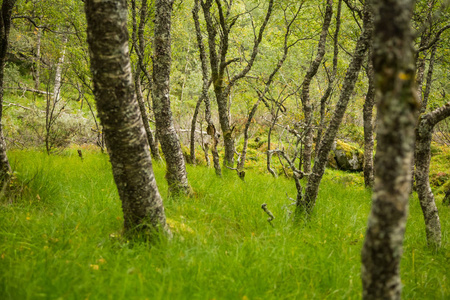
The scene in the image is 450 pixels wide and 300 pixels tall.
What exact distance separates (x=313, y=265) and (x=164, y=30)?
12.2 feet

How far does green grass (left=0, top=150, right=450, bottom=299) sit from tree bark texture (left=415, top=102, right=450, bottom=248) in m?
0.28

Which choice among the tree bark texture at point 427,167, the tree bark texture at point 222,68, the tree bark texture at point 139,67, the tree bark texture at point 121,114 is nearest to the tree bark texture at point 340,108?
the tree bark texture at point 427,167

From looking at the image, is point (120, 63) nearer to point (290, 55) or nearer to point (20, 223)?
point (20, 223)

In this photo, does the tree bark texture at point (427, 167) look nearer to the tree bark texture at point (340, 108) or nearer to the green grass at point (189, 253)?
the green grass at point (189, 253)

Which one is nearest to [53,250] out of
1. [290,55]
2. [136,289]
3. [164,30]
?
[136,289]

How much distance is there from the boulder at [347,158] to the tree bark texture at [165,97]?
11.7 metres

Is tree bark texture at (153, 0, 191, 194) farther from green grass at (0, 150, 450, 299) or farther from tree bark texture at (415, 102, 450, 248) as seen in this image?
tree bark texture at (415, 102, 450, 248)

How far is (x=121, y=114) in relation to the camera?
225 centimetres

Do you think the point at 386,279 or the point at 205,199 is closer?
the point at 386,279

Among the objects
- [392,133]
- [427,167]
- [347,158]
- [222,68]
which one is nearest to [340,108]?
[427,167]

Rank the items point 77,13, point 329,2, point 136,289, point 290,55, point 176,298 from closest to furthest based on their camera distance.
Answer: point 176,298, point 136,289, point 329,2, point 77,13, point 290,55

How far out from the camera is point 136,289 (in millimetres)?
1900

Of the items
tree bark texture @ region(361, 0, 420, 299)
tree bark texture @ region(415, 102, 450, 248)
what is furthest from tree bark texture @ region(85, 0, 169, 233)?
tree bark texture @ region(415, 102, 450, 248)

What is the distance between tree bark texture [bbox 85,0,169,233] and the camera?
6.94ft
